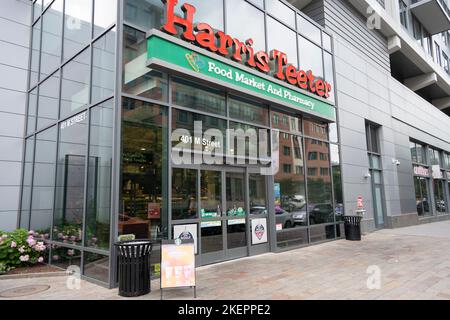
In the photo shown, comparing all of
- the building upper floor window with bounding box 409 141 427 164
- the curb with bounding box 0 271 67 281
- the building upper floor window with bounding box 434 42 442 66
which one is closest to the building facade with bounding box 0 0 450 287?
the curb with bounding box 0 271 67 281

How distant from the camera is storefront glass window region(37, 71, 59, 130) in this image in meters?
9.64

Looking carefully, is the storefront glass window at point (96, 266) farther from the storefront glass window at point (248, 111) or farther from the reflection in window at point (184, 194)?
the storefront glass window at point (248, 111)

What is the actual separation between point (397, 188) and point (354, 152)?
5179 millimetres

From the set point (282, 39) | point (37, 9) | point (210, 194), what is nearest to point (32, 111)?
point (37, 9)

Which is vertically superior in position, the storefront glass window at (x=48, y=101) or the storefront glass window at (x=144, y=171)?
the storefront glass window at (x=48, y=101)

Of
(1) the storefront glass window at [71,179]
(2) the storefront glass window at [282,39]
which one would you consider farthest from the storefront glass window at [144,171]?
(2) the storefront glass window at [282,39]

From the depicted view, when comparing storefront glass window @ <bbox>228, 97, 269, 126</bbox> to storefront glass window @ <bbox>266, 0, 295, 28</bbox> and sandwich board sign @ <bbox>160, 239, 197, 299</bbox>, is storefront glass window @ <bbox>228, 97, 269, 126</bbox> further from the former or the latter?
sandwich board sign @ <bbox>160, 239, 197, 299</bbox>

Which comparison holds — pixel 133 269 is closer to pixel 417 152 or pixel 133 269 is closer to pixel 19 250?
pixel 19 250

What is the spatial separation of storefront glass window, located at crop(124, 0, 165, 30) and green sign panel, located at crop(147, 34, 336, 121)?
1.74ft

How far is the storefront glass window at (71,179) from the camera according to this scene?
7.97 meters

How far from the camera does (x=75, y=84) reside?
8820 mm

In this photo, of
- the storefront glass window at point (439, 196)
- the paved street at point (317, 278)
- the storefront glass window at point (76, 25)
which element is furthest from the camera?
the storefront glass window at point (439, 196)

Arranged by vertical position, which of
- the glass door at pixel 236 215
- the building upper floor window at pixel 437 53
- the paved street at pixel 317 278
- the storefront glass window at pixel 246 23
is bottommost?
the paved street at pixel 317 278

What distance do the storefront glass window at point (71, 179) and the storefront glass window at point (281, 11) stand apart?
7631 mm
